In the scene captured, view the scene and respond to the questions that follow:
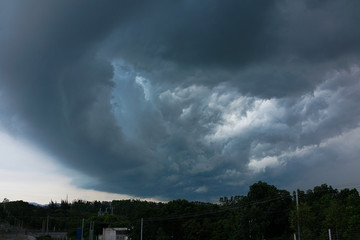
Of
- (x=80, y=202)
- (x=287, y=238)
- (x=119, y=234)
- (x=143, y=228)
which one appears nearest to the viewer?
(x=287, y=238)

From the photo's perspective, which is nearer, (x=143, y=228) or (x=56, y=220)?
(x=143, y=228)

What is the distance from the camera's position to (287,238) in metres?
50.7

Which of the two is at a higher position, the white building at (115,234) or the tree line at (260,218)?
the tree line at (260,218)

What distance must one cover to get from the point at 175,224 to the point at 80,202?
489 ft

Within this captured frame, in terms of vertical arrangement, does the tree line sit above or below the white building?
above

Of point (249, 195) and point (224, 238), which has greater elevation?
point (249, 195)

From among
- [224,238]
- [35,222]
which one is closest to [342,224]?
[224,238]

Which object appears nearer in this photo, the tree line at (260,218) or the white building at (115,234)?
the tree line at (260,218)

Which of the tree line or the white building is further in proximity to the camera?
the white building

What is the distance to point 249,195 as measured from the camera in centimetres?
5603

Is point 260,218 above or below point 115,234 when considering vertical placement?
above

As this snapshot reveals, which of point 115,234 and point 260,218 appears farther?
point 115,234

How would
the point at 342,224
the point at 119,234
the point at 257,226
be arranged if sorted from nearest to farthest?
1. the point at 342,224
2. the point at 257,226
3. the point at 119,234

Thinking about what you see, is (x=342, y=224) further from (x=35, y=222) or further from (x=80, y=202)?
(x=80, y=202)
